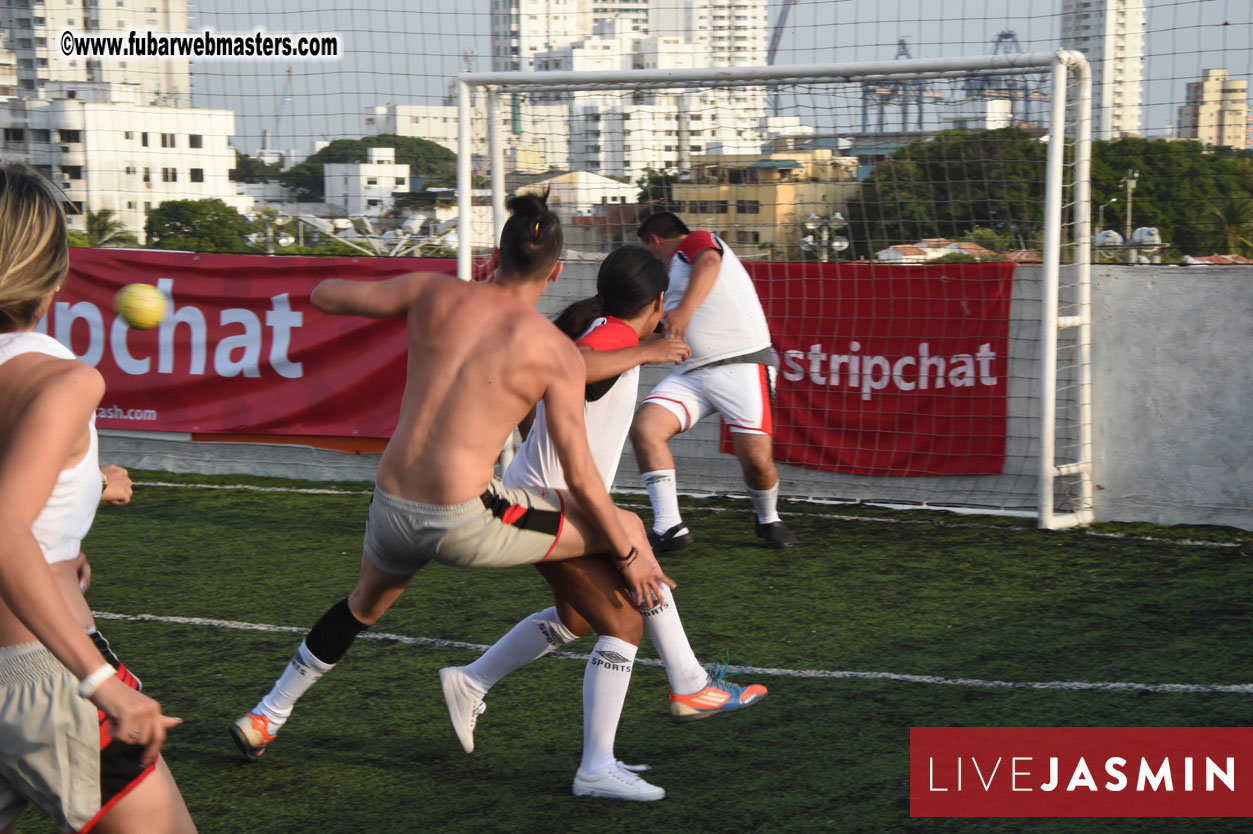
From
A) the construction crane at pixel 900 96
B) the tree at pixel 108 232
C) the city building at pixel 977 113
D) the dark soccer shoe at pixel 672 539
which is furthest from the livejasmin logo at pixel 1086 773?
the tree at pixel 108 232

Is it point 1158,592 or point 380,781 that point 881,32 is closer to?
point 1158,592

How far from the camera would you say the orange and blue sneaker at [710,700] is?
421 cm

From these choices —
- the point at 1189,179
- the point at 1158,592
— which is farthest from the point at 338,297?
the point at 1189,179

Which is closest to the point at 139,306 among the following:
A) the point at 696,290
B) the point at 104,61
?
the point at 696,290

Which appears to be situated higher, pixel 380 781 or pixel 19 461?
pixel 19 461

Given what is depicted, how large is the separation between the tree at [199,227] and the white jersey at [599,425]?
6.81 meters

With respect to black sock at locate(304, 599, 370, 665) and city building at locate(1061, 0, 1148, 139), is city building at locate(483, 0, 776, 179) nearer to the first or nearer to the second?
city building at locate(1061, 0, 1148, 139)

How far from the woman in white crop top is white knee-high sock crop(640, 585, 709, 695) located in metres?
1.90

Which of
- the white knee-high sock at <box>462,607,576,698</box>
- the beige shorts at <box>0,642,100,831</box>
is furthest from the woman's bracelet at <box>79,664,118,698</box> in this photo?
the white knee-high sock at <box>462,607,576,698</box>

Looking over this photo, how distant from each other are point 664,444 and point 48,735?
213 inches

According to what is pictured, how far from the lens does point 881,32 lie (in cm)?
866

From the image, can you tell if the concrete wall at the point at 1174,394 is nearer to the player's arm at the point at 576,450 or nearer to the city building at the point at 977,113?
the city building at the point at 977,113

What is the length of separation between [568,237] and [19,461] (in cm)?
797

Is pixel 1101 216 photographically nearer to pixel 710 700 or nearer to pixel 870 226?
pixel 870 226
